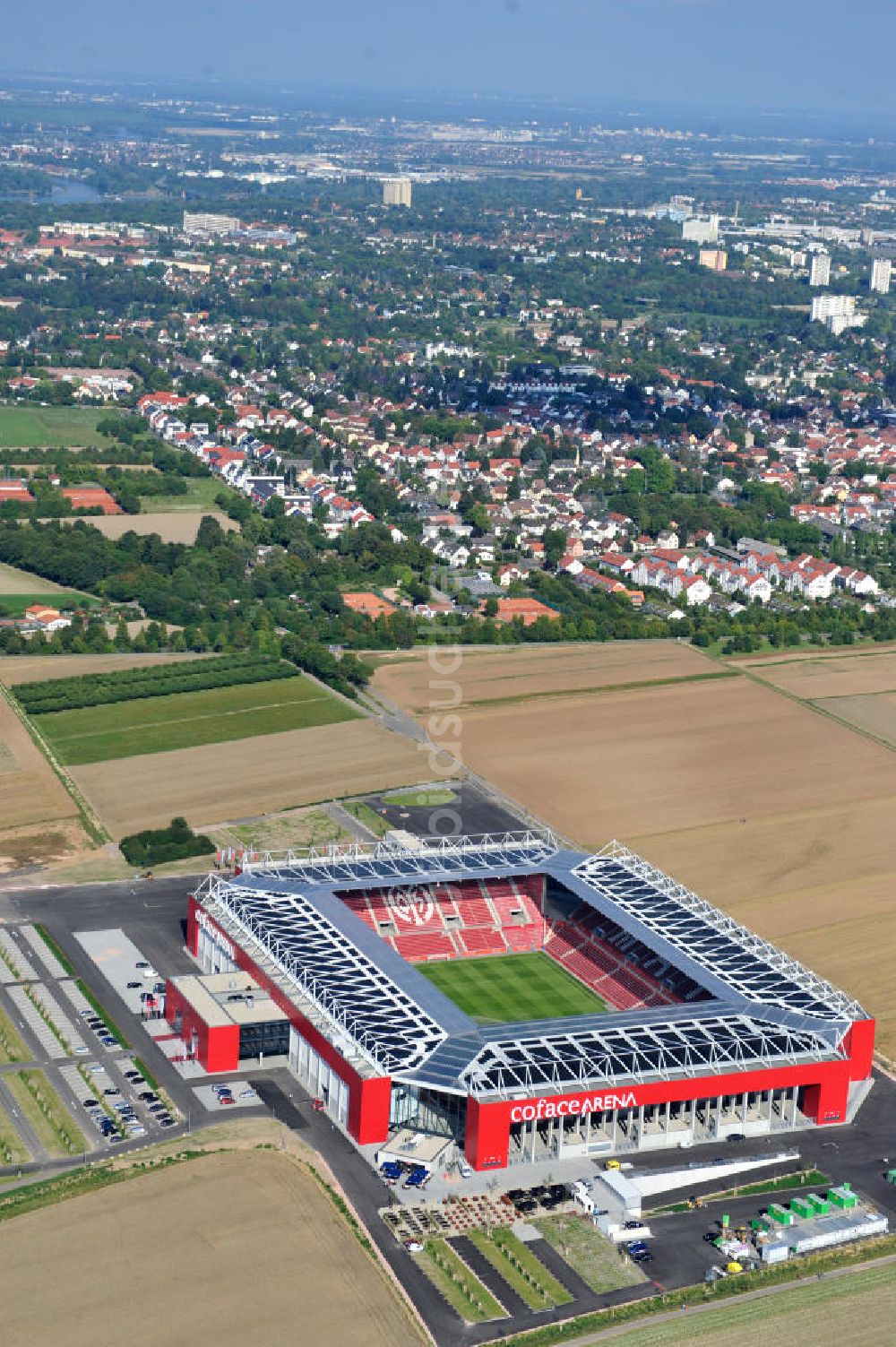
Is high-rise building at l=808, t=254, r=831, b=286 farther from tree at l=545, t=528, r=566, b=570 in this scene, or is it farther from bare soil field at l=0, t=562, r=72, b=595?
bare soil field at l=0, t=562, r=72, b=595

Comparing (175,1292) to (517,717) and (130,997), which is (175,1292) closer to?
(130,997)

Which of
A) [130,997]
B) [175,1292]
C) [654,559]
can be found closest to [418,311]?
[654,559]

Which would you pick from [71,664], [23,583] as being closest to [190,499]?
[23,583]

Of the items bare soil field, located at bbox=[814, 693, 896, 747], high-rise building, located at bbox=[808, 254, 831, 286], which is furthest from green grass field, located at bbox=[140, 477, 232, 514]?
high-rise building, located at bbox=[808, 254, 831, 286]

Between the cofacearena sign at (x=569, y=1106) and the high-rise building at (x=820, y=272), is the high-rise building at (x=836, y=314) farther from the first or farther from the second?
the cofacearena sign at (x=569, y=1106)

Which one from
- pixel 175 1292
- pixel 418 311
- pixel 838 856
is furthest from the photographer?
pixel 418 311

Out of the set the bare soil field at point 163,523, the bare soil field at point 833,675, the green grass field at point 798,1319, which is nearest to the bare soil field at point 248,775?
the bare soil field at point 833,675

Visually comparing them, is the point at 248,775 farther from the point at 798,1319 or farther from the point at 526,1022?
the point at 798,1319
